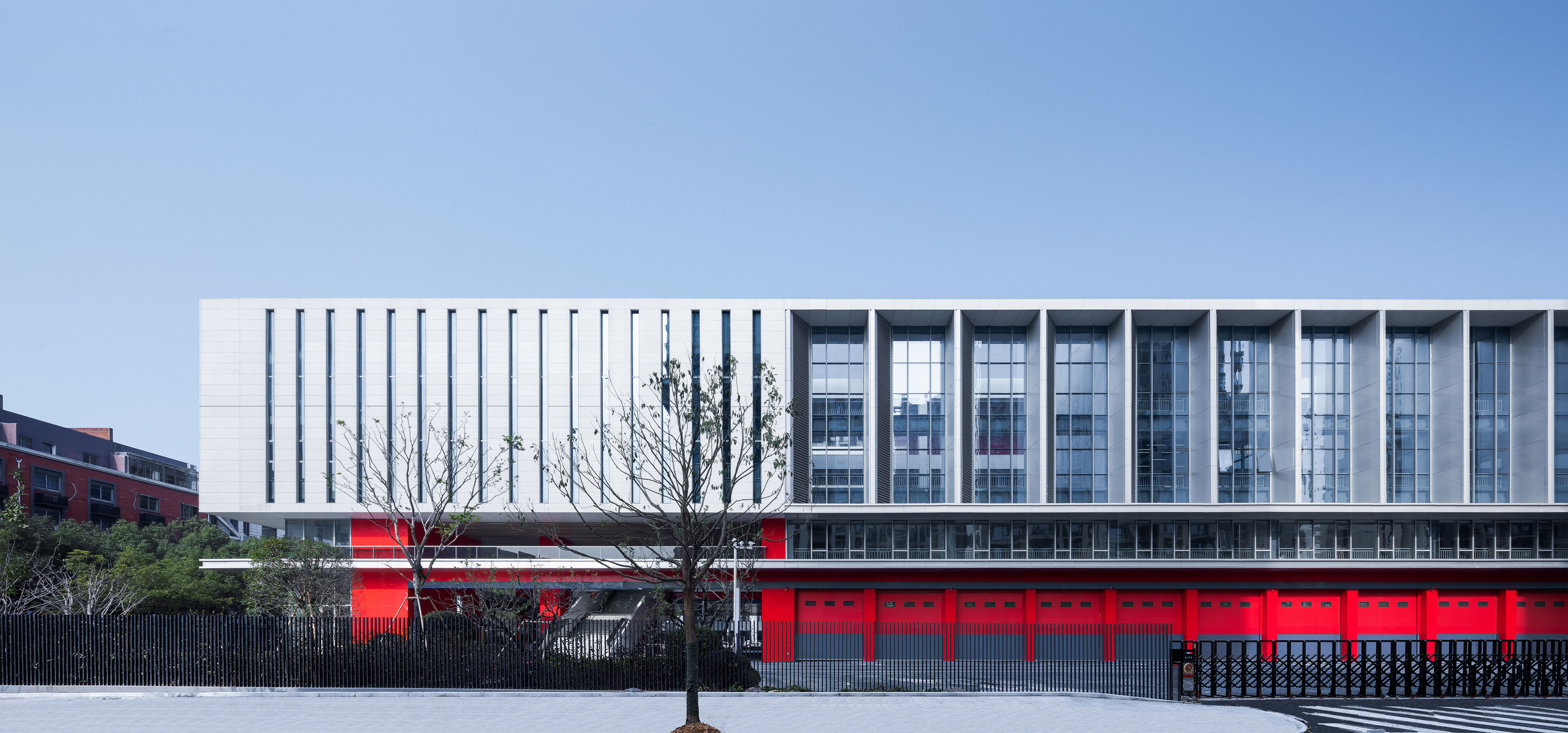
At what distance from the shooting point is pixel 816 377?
48031 mm

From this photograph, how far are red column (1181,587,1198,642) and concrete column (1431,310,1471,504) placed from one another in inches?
449

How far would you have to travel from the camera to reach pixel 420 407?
45.5 metres

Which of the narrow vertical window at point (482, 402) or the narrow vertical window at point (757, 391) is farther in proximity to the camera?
the narrow vertical window at point (757, 391)

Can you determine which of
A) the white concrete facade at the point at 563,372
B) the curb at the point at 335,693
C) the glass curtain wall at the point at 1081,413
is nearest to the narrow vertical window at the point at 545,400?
the white concrete facade at the point at 563,372

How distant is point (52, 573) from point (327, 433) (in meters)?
15.0

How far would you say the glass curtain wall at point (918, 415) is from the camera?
47.7 metres

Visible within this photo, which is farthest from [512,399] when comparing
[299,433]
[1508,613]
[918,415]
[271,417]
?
[1508,613]

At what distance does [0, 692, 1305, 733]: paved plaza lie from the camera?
2123 centimetres

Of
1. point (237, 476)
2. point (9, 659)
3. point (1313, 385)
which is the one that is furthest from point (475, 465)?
point (1313, 385)

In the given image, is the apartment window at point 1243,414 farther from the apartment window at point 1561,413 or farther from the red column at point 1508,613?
the apartment window at point 1561,413

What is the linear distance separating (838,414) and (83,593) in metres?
31.0

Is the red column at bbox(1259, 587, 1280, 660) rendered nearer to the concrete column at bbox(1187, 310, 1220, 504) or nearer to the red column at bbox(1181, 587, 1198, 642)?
the red column at bbox(1181, 587, 1198, 642)

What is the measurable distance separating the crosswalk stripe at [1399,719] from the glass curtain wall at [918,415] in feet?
75.9

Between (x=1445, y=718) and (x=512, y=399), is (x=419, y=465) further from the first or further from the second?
(x=1445, y=718)
